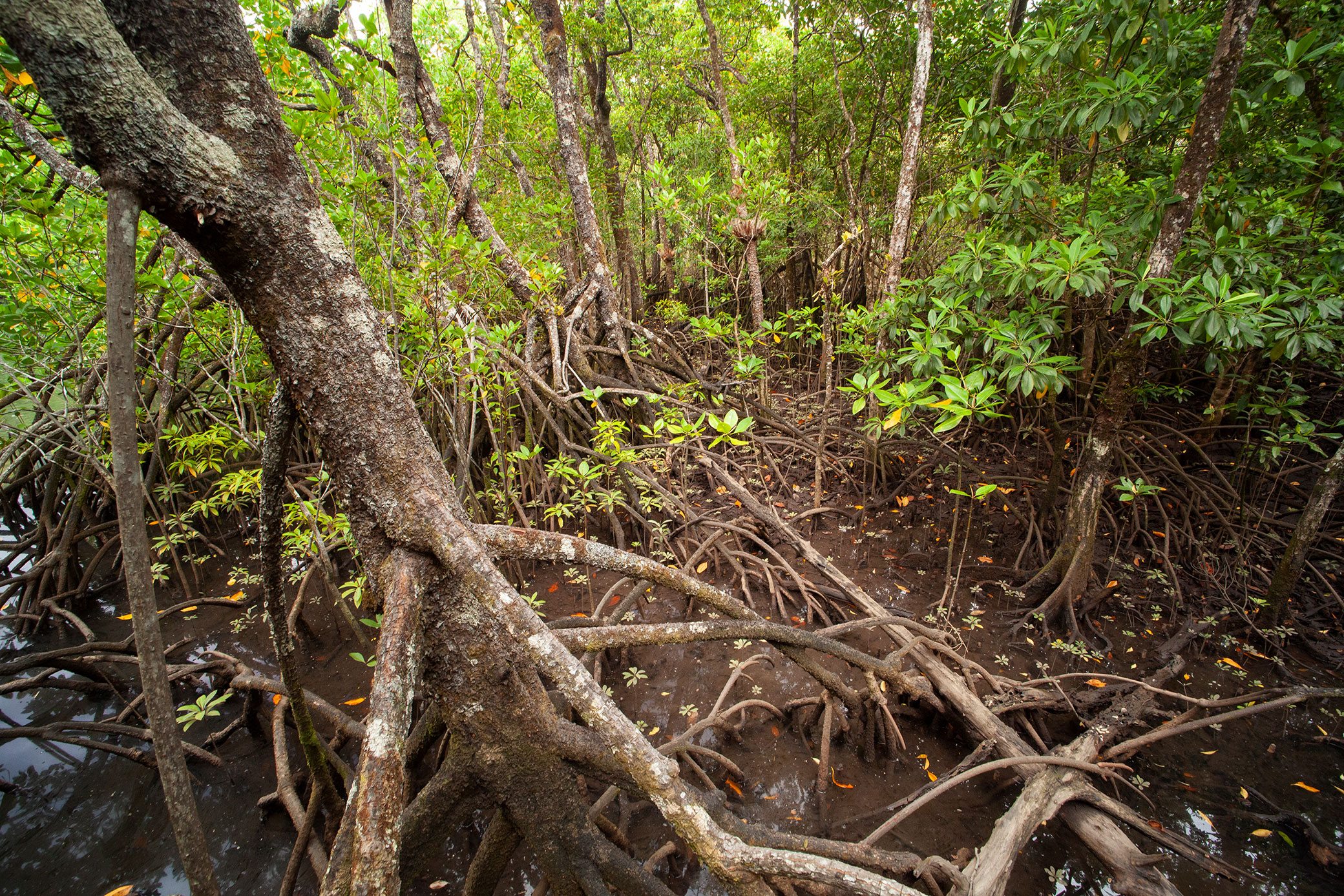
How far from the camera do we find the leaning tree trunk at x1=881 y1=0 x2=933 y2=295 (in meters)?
3.84

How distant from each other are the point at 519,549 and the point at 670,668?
6.11ft

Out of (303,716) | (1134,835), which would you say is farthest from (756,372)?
(303,716)

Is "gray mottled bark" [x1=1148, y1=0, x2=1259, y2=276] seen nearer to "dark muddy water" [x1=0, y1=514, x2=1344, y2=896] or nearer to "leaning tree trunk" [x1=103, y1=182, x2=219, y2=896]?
"dark muddy water" [x1=0, y1=514, x2=1344, y2=896]

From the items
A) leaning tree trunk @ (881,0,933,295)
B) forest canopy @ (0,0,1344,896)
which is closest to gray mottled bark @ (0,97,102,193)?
forest canopy @ (0,0,1344,896)

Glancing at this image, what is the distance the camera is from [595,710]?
118 cm

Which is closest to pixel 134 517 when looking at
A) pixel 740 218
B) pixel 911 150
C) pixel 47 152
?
pixel 47 152

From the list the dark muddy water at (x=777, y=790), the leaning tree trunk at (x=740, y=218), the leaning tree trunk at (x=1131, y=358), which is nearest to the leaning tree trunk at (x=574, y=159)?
the leaning tree trunk at (x=740, y=218)

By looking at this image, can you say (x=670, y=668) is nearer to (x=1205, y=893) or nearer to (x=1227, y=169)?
(x=1205, y=893)

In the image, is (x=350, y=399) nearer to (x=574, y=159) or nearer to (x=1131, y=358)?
A: (x=1131, y=358)

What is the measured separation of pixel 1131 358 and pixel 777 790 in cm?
288

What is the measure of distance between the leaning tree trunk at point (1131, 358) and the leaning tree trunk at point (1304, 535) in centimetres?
95

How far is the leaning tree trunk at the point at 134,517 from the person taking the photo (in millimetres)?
860

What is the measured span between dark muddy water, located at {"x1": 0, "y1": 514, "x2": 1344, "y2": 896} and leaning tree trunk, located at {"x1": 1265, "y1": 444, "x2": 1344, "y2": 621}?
0.45 meters

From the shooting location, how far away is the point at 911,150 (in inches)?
158
